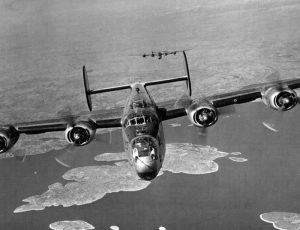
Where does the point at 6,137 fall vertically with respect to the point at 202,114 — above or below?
below

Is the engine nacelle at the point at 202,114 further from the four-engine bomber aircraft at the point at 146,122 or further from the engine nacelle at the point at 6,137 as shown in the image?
the engine nacelle at the point at 6,137

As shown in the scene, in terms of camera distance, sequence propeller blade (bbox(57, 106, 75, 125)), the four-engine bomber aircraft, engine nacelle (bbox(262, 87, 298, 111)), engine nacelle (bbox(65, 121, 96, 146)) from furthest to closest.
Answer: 1. engine nacelle (bbox(262, 87, 298, 111))
2. propeller blade (bbox(57, 106, 75, 125))
3. engine nacelle (bbox(65, 121, 96, 146))
4. the four-engine bomber aircraft

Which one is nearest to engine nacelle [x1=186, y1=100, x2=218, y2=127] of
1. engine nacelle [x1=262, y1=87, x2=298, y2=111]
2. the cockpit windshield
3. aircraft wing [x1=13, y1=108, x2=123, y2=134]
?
the cockpit windshield

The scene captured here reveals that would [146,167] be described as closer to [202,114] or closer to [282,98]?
[202,114]

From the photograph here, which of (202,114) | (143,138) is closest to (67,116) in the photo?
(143,138)

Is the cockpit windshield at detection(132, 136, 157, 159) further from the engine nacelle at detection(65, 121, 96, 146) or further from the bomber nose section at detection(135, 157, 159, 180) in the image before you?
the engine nacelle at detection(65, 121, 96, 146)

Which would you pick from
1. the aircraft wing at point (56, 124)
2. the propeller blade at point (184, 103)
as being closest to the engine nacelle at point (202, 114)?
the propeller blade at point (184, 103)
